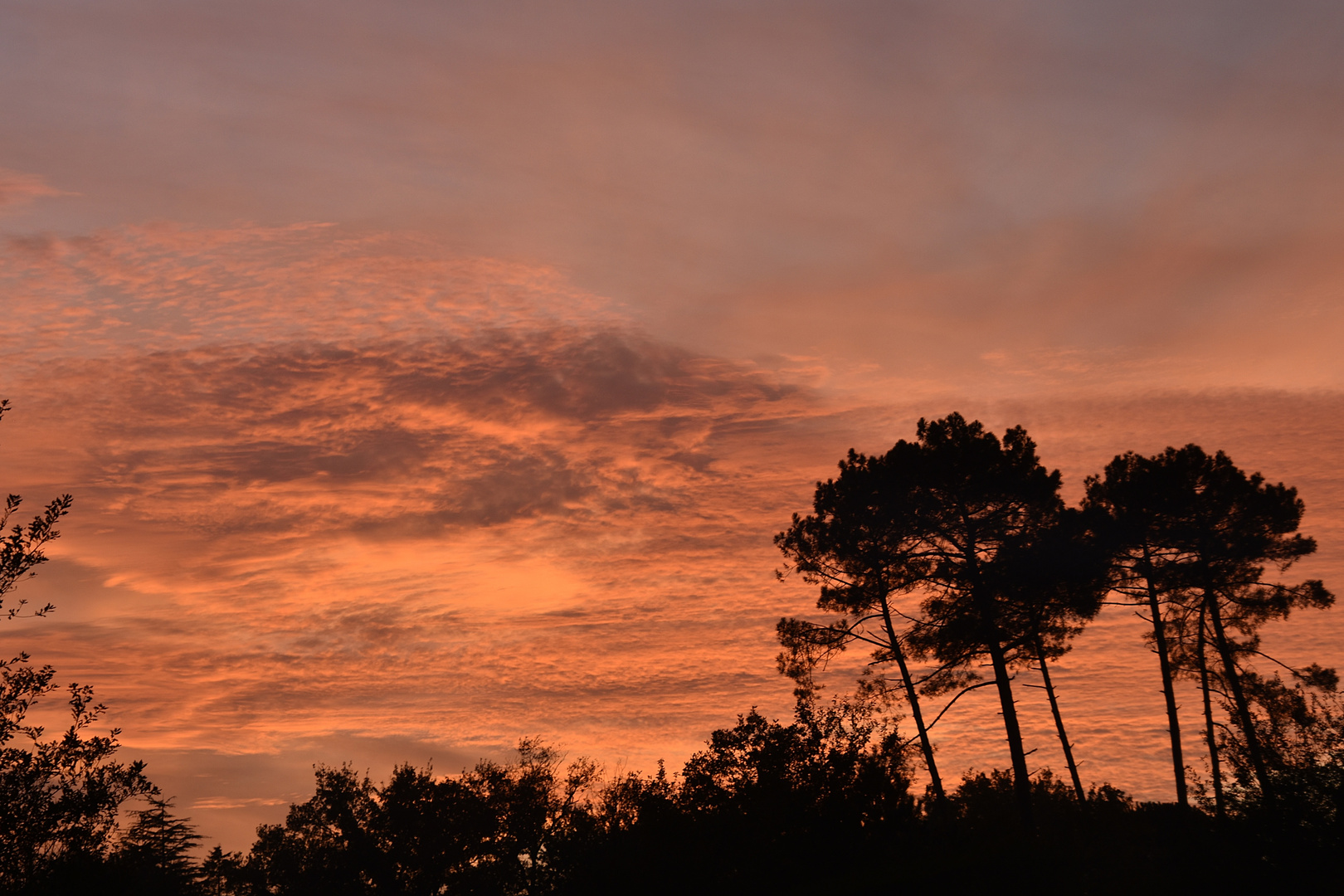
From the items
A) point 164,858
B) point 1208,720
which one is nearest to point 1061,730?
point 1208,720

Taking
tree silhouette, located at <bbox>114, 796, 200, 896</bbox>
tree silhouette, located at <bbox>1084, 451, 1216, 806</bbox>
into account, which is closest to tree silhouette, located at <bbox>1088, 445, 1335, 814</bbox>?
tree silhouette, located at <bbox>1084, 451, 1216, 806</bbox>

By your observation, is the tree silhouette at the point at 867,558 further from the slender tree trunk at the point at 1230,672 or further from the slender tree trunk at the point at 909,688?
the slender tree trunk at the point at 1230,672

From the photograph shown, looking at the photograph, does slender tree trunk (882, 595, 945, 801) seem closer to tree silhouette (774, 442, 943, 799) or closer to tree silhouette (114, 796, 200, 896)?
tree silhouette (774, 442, 943, 799)

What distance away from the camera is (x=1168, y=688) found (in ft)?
108

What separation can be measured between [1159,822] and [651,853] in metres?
21.1

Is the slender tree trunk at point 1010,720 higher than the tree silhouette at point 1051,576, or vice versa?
the tree silhouette at point 1051,576

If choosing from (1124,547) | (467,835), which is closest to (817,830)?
(1124,547)

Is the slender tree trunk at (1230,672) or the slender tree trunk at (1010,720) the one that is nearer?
the slender tree trunk at (1010,720)

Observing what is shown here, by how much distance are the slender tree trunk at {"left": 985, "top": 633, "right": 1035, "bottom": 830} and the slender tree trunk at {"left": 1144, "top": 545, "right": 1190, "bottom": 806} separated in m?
6.92

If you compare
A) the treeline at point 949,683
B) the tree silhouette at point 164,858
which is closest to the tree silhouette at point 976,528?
the treeline at point 949,683

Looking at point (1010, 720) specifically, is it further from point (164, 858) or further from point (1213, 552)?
point (164, 858)

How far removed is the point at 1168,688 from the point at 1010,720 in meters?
7.76

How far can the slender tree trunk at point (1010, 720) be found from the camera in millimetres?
29125

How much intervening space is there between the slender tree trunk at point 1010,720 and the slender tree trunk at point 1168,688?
22.7 feet
